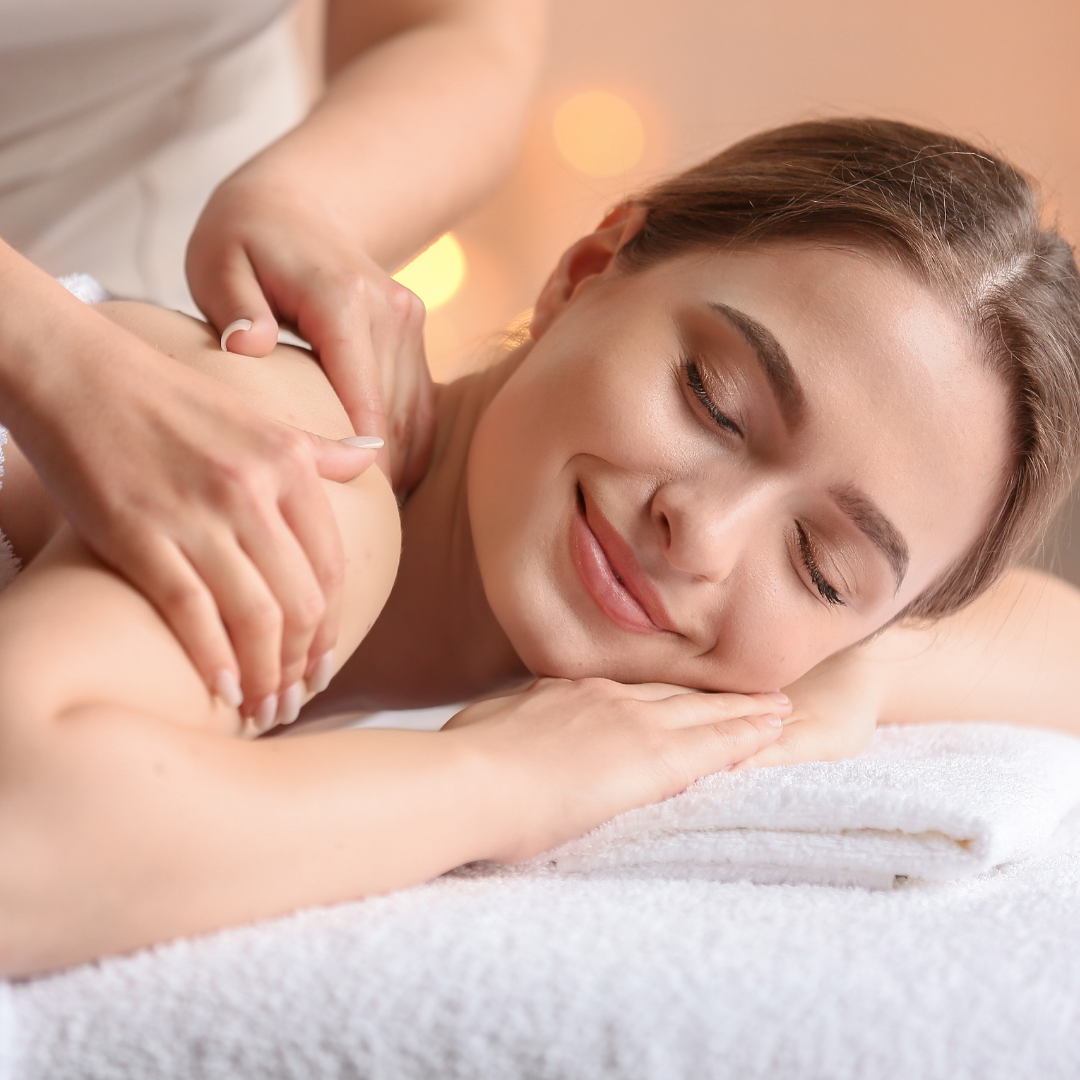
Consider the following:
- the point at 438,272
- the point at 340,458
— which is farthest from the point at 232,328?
the point at 438,272

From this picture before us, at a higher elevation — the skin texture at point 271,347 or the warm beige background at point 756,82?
the warm beige background at point 756,82

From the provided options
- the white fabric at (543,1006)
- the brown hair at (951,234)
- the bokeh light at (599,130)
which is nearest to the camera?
the white fabric at (543,1006)

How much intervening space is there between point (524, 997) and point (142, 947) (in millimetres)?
188

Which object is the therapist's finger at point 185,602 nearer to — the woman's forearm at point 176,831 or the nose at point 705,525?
the woman's forearm at point 176,831

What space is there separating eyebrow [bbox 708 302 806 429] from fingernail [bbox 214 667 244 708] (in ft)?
1.47

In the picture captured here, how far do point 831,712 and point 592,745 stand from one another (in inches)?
14.0

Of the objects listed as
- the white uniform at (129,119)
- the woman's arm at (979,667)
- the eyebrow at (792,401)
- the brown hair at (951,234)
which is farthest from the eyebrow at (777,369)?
the white uniform at (129,119)

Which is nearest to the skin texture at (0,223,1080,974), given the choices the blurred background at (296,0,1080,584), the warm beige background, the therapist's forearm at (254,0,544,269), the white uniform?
the therapist's forearm at (254,0,544,269)

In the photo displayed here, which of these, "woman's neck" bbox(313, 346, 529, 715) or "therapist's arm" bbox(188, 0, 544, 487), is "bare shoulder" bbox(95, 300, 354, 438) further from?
"woman's neck" bbox(313, 346, 529, 715)

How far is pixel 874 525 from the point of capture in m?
0.85

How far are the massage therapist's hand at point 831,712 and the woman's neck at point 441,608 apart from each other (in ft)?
0.87

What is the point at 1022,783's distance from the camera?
79cm

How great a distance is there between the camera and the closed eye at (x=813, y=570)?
2.78 feet

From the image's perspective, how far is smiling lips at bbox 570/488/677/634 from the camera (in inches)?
32.4
